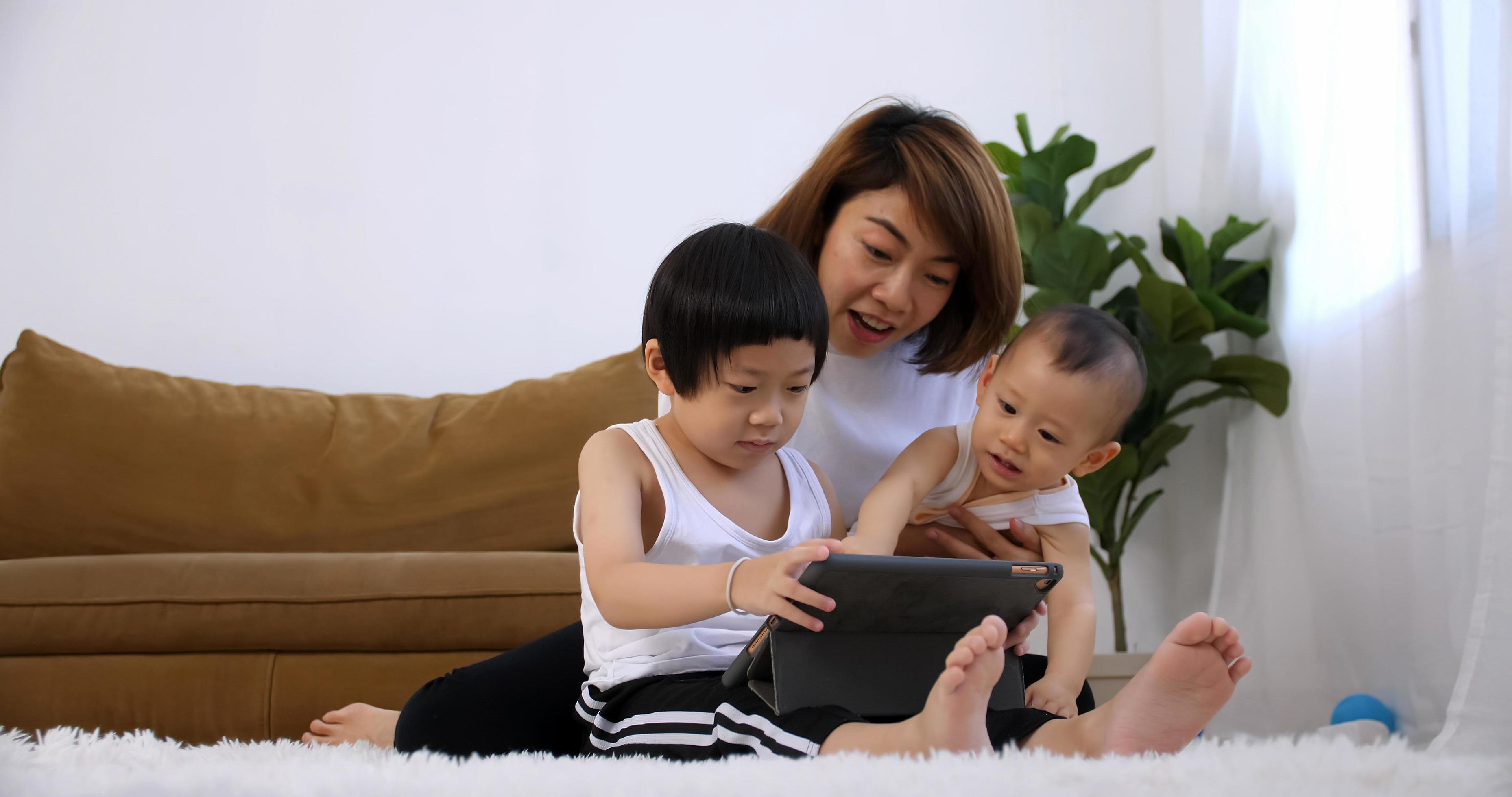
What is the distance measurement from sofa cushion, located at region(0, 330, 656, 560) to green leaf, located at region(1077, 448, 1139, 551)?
105cm

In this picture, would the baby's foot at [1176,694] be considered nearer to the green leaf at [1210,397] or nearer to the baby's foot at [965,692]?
the baby's foot at [965,692]

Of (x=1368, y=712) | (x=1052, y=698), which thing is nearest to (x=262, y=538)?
(x=1052, y=698)

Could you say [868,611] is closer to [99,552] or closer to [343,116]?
[99,552]

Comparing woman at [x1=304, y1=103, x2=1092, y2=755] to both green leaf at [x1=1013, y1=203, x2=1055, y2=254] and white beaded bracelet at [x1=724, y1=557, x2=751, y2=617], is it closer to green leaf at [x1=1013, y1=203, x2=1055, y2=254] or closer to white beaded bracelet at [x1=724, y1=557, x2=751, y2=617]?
white beaded bracelet at [x1=724, y1=557, x2=751, y2=617]

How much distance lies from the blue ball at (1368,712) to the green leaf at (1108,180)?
125 centimetres

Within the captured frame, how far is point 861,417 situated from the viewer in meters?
1.35

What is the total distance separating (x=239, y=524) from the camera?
2.05 metres

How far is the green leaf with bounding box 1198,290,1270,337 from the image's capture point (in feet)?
6.86

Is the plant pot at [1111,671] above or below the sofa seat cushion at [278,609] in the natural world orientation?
below

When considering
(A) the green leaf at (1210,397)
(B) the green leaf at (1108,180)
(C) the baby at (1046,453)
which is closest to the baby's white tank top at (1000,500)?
(C) the baby at (1046,453)

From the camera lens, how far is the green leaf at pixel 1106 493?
2219 mm

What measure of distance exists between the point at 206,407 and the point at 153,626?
0.69m

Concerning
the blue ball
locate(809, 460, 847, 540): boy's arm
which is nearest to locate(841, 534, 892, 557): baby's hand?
locate(809, 460, 847, 540): boy's arm

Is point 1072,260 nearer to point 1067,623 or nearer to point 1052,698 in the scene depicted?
point 1067,623
